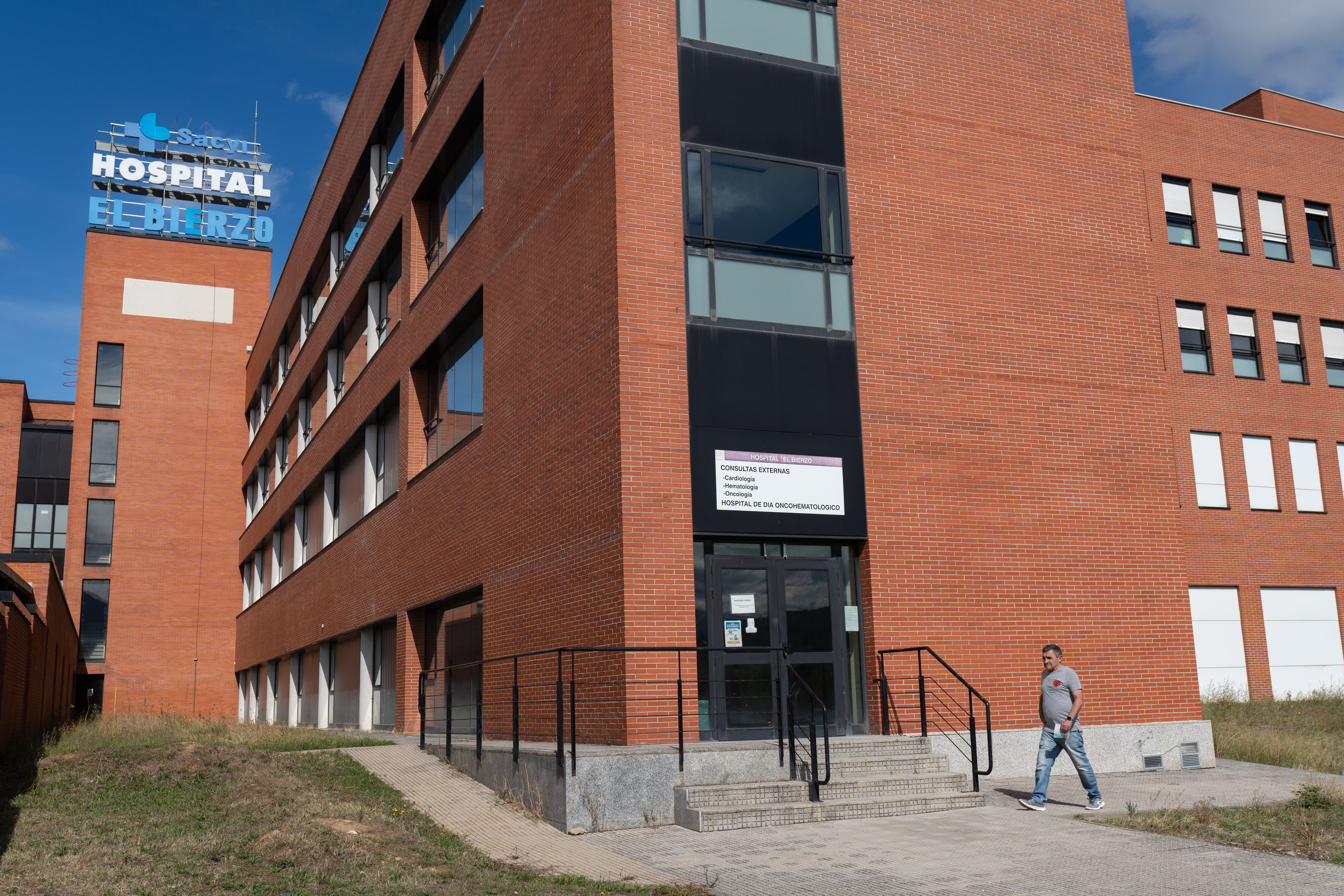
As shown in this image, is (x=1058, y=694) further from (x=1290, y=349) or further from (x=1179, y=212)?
(x=1290, y=349)

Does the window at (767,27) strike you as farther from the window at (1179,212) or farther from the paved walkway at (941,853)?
the window at (1179,212)

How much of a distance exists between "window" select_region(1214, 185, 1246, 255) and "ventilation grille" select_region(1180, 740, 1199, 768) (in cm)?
1793

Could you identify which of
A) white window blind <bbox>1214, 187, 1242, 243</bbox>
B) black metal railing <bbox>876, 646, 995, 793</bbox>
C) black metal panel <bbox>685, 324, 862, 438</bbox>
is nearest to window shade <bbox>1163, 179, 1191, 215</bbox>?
white window blind <bbox>1214, 187, 1242, 243</bbox>

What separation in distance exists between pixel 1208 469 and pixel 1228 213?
22.6 feet

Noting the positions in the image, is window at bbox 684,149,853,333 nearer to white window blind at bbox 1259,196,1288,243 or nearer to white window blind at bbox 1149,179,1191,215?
white window blind at bbox 1149,179,1191,215

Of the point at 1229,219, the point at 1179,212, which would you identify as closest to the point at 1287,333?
the point at 1229,219

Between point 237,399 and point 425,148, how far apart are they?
3332 centimetres

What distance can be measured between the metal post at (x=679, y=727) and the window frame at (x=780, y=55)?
7.96m

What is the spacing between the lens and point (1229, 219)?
29484 millimetres

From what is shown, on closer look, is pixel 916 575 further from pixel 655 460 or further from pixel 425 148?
pixel 425 148

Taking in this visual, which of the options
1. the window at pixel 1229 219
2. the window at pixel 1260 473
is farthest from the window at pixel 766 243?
the window at pixel 1229 219

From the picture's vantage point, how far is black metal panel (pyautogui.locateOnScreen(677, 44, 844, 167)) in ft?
49.2

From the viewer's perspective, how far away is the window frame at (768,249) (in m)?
14.5

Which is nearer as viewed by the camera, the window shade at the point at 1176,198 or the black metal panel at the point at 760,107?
the black metal panel at the point at 760,107
